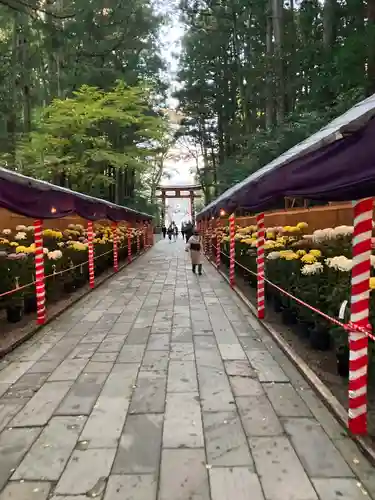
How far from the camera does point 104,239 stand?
A: 12672 mm

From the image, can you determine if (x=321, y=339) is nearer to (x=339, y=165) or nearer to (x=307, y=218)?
(x=339, y=165)

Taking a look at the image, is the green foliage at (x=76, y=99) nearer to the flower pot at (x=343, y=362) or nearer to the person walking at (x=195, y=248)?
the person walking at (x=195, y=248)

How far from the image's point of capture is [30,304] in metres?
6.73

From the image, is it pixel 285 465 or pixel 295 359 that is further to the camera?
pixel 295 359

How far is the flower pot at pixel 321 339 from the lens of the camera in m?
4.46

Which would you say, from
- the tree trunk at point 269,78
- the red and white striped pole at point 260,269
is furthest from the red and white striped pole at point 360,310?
the tree trunk at point 269,78

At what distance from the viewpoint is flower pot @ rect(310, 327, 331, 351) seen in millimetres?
4465

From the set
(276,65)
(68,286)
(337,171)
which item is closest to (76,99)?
(276,65)

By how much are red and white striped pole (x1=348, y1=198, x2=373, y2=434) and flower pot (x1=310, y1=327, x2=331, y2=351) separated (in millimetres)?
1642

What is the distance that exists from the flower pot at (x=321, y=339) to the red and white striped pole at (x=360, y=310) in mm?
1642

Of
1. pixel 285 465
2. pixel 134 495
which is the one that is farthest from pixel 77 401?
pixel 285 465

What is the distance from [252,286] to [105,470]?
7366 millimetres

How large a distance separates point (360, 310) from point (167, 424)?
63.5 inches

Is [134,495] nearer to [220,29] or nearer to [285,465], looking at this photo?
[285,465]
